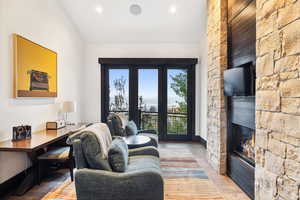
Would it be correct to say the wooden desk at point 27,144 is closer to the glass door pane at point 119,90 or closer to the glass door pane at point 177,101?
the glass door pane at point 119,90

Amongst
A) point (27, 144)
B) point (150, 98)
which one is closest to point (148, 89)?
point (150, 98)

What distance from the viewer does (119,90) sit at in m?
5.94

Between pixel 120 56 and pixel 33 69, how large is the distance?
2.76 metres

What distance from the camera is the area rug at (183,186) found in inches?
105

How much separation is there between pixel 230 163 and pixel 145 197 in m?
1.88

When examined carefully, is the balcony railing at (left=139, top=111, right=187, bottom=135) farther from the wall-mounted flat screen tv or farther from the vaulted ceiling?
the wall-mounted flat screen tv

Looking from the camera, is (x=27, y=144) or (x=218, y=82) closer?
(x=27, y=144)

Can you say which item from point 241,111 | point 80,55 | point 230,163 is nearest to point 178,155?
point 230,163

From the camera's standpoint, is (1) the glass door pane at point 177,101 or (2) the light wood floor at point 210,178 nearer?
(2) the light wood floor at point 210,178

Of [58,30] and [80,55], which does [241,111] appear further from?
[80,55]

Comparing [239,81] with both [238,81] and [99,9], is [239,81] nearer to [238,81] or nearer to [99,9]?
[238,81]

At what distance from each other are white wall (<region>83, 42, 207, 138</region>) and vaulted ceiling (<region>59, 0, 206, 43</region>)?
0.18m

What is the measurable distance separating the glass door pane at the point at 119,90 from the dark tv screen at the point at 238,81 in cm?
346

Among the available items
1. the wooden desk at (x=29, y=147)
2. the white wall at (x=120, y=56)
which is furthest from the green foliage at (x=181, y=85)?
the wooden desk at (x=29, y=147)
